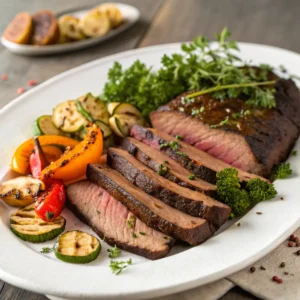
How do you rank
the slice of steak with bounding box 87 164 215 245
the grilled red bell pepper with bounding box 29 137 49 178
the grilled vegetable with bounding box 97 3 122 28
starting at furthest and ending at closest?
1. the grilled vegetable with bounding box 97 3 122 28
2. the grilled red bell pepper with bounding box 29 137 49 178
3. the slice of steak with bounding box 87 164 215 245

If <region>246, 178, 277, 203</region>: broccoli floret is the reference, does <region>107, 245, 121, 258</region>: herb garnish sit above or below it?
below

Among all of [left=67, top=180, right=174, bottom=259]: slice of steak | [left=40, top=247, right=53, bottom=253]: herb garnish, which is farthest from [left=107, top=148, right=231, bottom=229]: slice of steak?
[left=40, top=247, right=53, bottom=253]: herb garnish

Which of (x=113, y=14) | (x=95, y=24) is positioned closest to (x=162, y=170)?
(x=95, y=24)

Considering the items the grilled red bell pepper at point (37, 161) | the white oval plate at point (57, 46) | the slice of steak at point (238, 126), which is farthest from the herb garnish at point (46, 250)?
the white oval plate at point (57, 46)

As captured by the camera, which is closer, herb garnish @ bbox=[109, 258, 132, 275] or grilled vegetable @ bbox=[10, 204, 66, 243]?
herb garnish @ bbox=[109, 258, 132, 275]

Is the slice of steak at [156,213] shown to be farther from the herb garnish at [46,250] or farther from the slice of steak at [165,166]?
the herb garnish at [46,250]

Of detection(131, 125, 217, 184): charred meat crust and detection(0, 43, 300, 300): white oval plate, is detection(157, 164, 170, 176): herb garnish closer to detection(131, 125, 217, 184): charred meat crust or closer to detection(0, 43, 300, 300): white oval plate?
detection(131, 125, 217, 184): charred meat crust

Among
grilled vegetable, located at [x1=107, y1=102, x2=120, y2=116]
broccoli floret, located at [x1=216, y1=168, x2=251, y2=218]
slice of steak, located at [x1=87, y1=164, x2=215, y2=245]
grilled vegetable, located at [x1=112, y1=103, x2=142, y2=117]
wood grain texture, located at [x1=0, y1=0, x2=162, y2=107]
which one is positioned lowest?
wood grain texture, located at [x1=0, y1=0, x2=162, y2=107]
